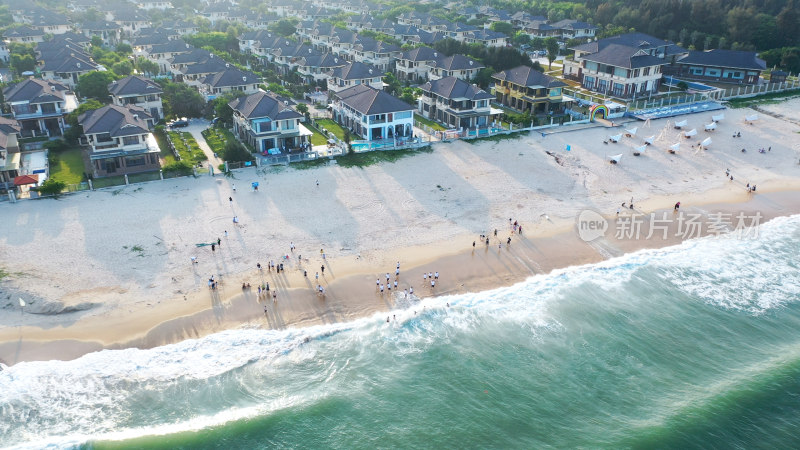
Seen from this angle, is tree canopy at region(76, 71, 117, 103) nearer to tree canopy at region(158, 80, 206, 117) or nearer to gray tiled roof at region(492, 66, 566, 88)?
tree canopy at region(158, 80, 206, 117)

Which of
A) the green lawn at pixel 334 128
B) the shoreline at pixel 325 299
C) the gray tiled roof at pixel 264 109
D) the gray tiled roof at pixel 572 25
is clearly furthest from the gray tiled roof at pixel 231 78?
the gray tiled roof at pixel 572 25

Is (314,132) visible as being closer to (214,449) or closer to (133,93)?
(133,93)

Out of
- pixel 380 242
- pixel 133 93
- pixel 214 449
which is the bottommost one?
pixel 214 449

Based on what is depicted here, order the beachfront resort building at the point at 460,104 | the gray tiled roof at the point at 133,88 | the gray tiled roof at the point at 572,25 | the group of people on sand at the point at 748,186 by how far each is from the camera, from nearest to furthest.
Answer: the group of people on sand at the point at 748,186, the beachfront resort building at the point at 460,104, the gray tiled roof at the point at 133,88, the gray tiled roof at the point at 572,25

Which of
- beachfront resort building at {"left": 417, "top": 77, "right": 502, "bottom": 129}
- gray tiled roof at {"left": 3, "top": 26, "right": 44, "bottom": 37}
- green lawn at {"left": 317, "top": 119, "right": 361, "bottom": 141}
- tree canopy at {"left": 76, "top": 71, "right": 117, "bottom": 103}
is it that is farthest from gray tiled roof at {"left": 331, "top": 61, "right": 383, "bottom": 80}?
gray tiled roof at {"left": 3, "top": 26, "right": 44, "bottom": 37}

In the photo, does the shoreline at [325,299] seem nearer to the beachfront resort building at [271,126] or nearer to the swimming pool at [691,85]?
the beachfront resort building at [271,126]

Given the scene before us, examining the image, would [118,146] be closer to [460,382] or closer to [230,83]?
[230,83]

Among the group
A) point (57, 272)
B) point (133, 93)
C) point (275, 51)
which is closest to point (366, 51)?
point (275, 51)
